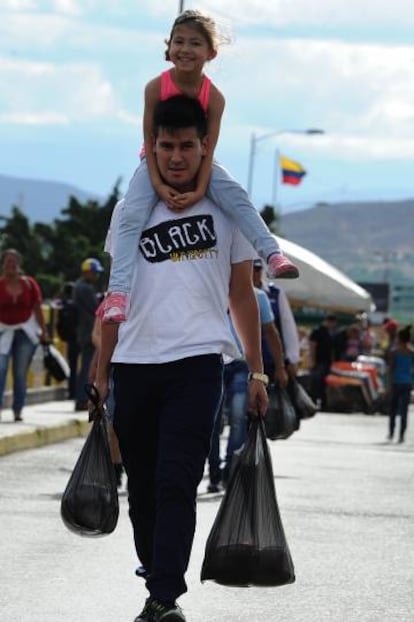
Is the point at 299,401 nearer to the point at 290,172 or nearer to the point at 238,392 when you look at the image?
the point at 238,392

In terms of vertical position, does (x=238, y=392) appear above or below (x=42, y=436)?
above

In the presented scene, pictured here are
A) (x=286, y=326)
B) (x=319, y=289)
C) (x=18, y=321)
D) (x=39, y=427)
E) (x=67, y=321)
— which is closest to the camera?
(x=286, y=326)

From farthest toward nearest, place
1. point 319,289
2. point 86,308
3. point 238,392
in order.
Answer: point 319,289 → point 86,308 → point 238,392

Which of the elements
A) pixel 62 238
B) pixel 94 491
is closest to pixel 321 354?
pixel 94 491

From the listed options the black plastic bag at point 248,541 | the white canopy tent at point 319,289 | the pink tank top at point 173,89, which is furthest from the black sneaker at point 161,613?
the white canopy tent at point 319,289

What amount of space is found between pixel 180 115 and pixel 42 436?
11.0 metres

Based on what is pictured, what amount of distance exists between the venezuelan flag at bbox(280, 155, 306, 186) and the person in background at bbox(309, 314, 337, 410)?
48627 millimetres

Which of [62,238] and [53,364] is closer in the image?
[53,364]

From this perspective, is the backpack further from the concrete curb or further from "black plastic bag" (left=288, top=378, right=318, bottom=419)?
"black plastic bag" (left=288, top=378, right=318, bottom=419)

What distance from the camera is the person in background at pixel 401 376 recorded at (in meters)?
24.2

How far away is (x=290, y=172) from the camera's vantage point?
8406 cm

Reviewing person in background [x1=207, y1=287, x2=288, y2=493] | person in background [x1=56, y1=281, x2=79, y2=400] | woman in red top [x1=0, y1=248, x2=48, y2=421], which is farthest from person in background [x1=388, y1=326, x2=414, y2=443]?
person in background [x1=207, y1=287, x2=288, y2=493]

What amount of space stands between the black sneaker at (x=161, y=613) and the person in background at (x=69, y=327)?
18.7 metres

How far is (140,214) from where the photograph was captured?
624 cm
